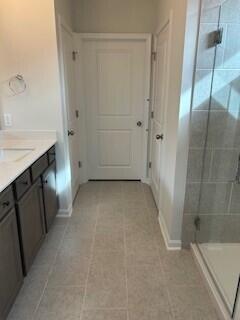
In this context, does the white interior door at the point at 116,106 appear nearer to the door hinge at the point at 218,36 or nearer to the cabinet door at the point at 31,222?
the door hinge at the point at 218,36

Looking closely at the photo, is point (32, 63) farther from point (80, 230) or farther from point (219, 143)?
point (219, 143)

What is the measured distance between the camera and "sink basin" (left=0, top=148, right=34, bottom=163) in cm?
217

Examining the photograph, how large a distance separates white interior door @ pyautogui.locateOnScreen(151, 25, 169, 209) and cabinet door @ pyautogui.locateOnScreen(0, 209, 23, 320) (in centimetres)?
166

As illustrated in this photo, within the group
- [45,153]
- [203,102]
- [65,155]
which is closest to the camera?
[203,102]

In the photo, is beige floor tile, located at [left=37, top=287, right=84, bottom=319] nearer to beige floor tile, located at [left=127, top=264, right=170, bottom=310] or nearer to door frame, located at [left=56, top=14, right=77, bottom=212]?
beige floor tile, located at [left=127, top=264, right=170, bottom=310]

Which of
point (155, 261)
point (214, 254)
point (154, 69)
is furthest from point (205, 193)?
point (154, 69)

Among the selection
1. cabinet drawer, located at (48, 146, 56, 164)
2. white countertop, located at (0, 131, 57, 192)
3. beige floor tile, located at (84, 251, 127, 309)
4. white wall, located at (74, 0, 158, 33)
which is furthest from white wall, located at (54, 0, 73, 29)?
beige floor tile, located at (84, 251, 127, 309)

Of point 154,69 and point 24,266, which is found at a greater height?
point 154,69

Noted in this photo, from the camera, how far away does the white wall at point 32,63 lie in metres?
2.29

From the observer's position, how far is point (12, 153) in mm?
2293

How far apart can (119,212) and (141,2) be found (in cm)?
270

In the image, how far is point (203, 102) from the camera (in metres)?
1.92

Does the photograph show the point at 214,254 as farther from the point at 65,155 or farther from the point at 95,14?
the point at 95,14

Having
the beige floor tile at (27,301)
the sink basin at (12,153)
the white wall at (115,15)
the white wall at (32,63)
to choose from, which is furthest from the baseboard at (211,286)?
the white wall at (115,15)
